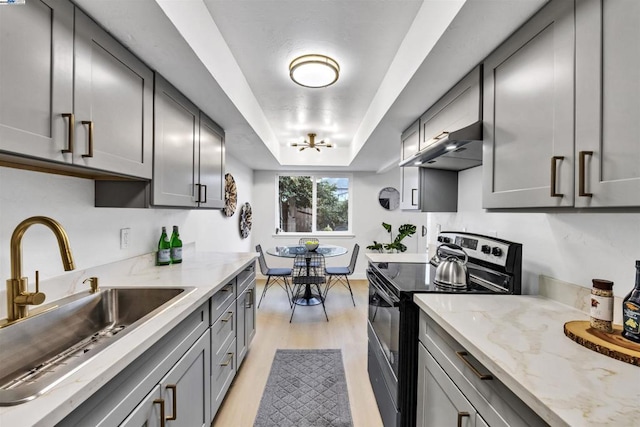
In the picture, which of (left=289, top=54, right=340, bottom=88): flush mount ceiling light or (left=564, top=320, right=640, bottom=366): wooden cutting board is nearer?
(left=564, top=320, right=640, bottom=366): wooden cutting board

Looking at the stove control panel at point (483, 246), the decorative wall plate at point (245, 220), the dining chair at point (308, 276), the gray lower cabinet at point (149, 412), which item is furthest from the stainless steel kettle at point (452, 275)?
the decorative wall plate at point (245, 220)

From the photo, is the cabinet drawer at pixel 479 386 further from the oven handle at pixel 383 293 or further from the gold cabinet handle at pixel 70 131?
the gold cabinet handle at pixel 70 131

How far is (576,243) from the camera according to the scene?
4.22ft

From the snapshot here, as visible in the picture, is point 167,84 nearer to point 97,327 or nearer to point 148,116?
point 148,116

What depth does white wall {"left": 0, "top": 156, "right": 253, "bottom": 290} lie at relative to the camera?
3.74 feet

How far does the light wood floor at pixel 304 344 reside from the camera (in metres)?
1.95

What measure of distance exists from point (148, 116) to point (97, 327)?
1.09m

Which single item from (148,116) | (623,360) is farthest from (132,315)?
(623,360)

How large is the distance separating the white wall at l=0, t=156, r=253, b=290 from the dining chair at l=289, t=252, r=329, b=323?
68.4 inches

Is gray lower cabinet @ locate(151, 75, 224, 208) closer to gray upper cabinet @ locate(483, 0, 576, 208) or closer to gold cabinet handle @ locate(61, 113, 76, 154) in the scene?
gold cabinet handle @ locate(61, 113, 76, 154)

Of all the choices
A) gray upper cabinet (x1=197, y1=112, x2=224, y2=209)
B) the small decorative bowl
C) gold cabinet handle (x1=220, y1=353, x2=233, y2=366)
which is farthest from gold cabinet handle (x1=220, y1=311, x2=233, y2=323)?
the small decorative bowl

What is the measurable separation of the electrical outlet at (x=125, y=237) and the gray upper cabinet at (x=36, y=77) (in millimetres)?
938

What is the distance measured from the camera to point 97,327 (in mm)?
1391

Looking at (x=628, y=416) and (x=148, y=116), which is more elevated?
(x=148, y=116)
